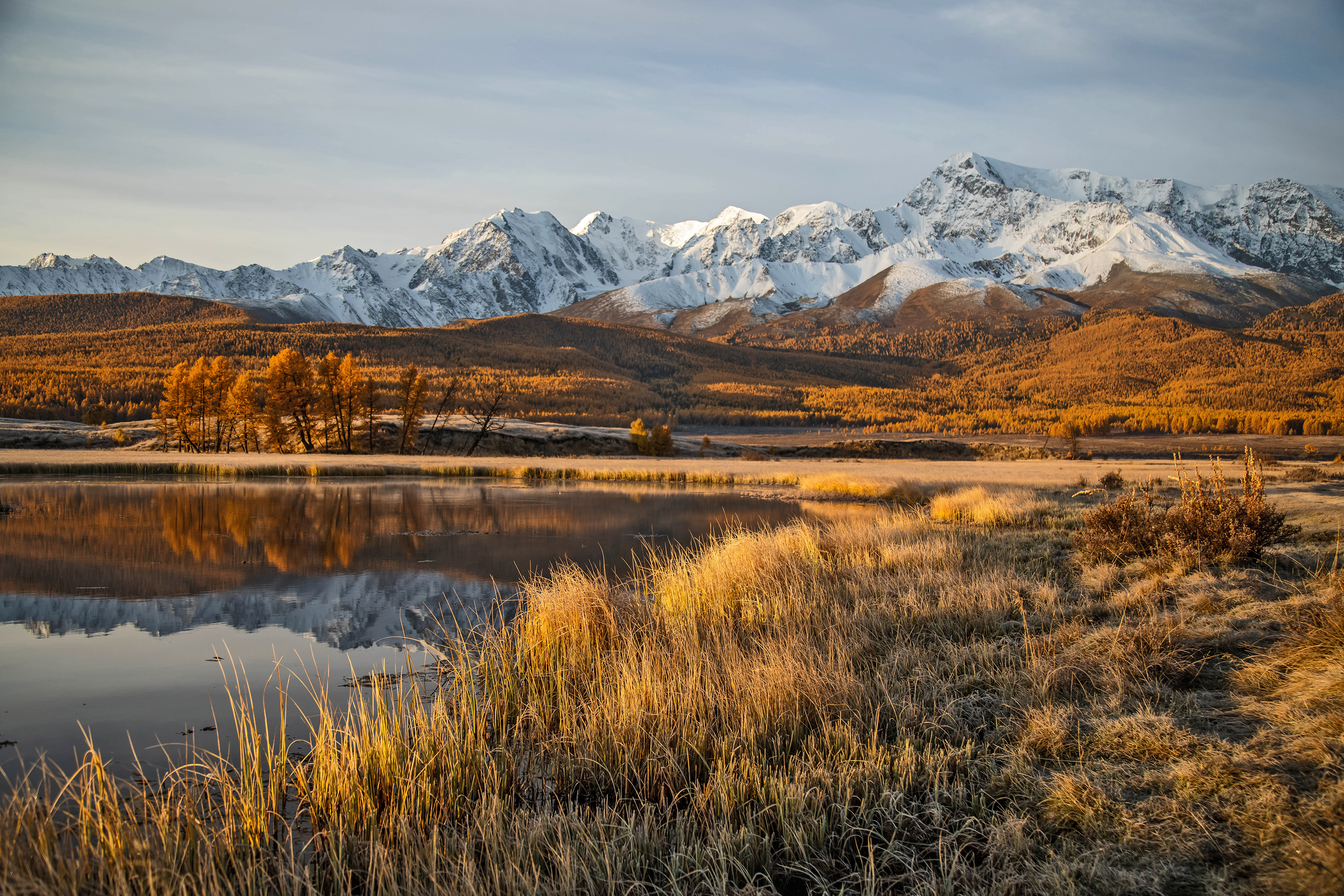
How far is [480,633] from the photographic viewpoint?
29.4ft

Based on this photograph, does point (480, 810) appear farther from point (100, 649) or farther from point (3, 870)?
point (100, 649)

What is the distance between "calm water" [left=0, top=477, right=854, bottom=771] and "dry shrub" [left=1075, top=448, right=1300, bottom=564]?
23.1 feet

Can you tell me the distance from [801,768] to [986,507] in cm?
1557

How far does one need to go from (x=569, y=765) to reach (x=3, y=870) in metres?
2.88

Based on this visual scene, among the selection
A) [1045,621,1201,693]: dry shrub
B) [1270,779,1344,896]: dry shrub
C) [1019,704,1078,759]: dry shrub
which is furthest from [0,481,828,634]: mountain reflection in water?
[1270,779,1344,896]: dry shrub

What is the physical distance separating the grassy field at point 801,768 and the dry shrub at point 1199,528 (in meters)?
0.66

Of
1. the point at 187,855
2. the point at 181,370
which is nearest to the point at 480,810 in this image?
the point at 187,855

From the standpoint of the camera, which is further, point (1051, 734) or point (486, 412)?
point (486, 412)

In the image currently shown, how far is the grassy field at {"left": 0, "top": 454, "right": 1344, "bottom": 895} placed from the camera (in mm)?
3734

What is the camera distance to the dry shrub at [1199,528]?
9.24 metres

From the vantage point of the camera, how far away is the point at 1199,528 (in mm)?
9648

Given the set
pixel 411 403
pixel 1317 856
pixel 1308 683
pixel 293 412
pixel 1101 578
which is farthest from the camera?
pixel 411 403

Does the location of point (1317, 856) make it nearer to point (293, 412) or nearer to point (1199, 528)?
point (1199, 528)

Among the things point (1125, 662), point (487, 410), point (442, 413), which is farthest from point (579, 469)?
point (487, 410)
